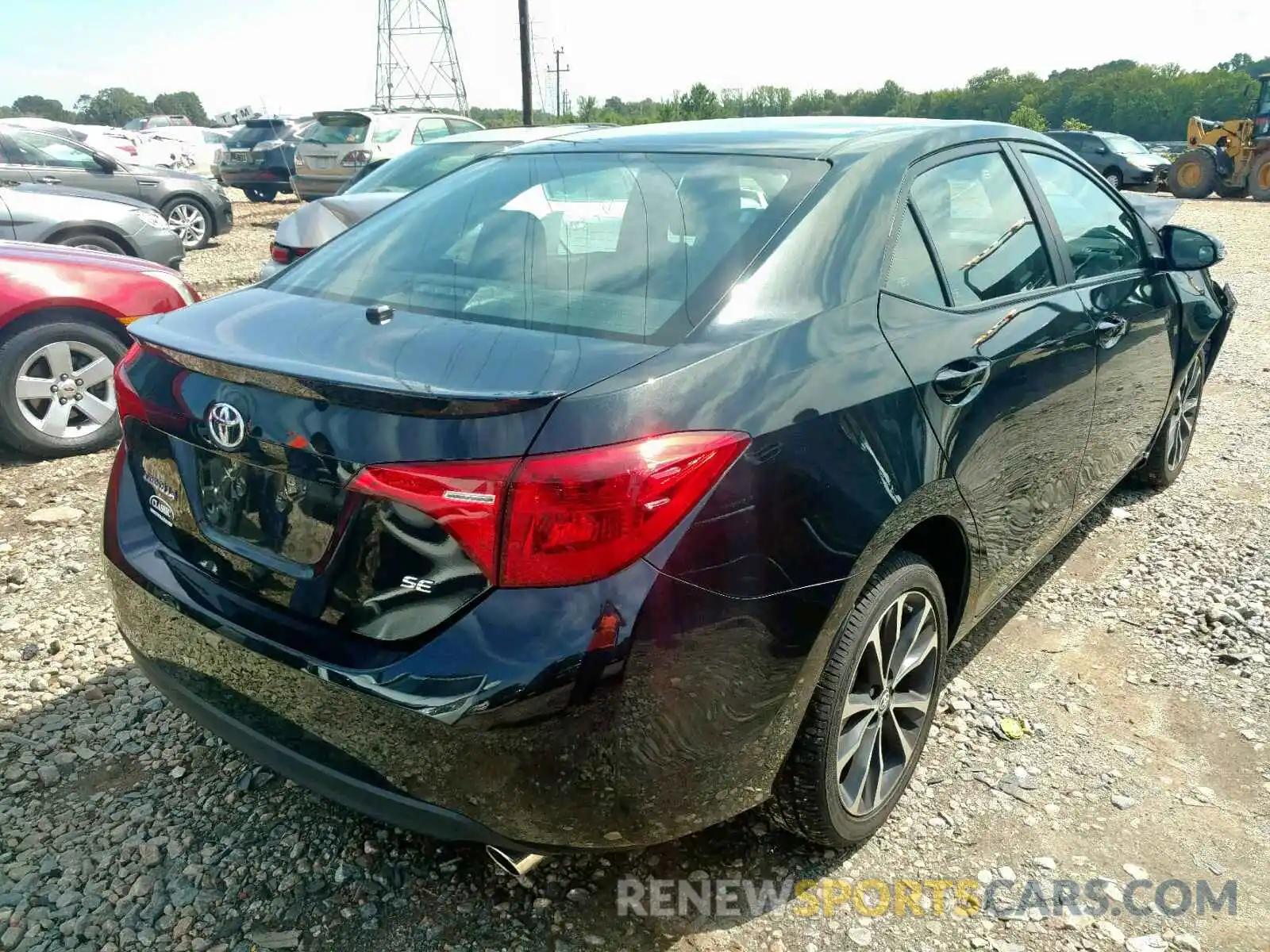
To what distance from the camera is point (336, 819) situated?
7.94ft

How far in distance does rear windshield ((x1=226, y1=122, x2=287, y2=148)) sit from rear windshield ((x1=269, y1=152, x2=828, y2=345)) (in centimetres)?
2052

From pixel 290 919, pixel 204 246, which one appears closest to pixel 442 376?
pixel 290 919

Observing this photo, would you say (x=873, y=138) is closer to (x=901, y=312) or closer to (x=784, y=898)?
(x=901, y=312)

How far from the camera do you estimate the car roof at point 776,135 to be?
2.48 m

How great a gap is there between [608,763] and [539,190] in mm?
1652

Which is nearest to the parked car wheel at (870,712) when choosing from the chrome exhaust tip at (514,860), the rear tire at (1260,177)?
the chrome exhaust tip at (514,860)

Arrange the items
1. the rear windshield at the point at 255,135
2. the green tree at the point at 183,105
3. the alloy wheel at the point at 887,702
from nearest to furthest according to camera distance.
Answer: the alloy wheel at the point at 887,702 < the rear windshield at the point at 255,135 < the green tree at the point at 183,105

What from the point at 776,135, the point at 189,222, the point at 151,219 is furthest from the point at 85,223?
the point at 776,135

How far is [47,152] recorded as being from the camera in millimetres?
10992

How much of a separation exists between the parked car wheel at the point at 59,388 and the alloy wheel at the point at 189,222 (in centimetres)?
832

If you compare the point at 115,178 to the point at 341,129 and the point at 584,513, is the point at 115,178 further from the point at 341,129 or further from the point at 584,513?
the point at 584,513

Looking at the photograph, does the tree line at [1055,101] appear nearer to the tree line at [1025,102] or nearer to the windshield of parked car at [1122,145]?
the tree line at [1025,102]

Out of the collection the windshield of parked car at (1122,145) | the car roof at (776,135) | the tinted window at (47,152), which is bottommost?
the car roof at (776,135)

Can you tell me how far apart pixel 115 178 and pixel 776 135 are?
1179 centimetres
